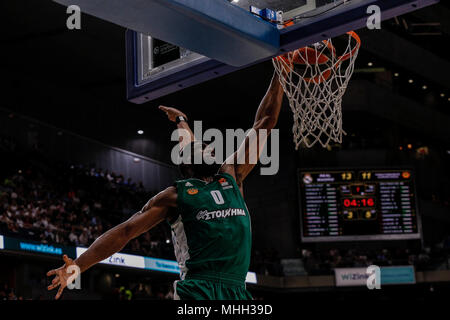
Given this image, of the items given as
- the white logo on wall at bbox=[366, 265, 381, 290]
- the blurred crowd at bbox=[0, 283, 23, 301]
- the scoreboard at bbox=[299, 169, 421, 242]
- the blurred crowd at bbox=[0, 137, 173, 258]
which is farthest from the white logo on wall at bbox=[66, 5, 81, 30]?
the white logo on wall at bbox=[366, 265, 381, 290]

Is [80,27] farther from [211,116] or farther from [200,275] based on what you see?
[200,275]

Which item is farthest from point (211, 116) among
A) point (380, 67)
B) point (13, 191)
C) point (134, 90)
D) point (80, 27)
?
point (134, 90)

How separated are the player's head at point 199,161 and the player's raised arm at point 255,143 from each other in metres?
0.16

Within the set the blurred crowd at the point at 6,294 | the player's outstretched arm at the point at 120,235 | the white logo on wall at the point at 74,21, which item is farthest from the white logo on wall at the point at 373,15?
the white logo on wall at the point at 74,21

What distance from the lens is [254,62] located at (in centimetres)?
461

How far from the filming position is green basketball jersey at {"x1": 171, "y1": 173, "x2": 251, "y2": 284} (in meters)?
3.15

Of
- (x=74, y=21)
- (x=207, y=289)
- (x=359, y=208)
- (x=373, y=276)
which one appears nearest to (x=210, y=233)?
(x=207, y=289)

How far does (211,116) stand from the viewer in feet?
71.9

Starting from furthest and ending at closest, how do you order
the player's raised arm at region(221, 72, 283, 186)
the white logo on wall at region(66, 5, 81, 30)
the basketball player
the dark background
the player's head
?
the dark background
the white logo on wall at region(66, 5, 81, 30)
the player's raised arm at region(221, 72, 283, 186)
the player's head
the basketball player

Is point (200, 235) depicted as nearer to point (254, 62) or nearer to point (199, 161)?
point (199, 161)

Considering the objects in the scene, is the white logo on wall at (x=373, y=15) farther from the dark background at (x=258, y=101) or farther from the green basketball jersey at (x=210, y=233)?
the dark background at (x=258, y=101)

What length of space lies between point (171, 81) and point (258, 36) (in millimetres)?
965

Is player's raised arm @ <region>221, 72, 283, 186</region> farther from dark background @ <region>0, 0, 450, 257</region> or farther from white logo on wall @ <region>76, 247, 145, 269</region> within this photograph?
dark background @ <region>0, 0, 450, 257</region>

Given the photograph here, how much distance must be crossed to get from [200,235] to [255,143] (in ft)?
2.42
